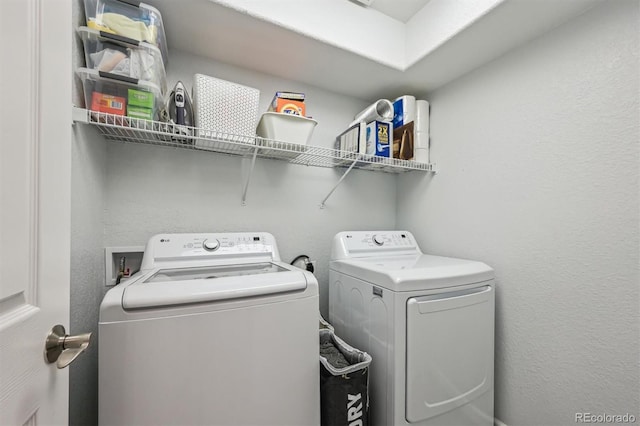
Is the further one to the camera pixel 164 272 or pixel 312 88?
pixel 312 88

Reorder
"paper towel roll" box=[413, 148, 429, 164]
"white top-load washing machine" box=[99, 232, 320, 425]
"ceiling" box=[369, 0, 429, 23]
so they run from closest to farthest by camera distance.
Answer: "white top-load washing machine" box=[99, 232, 320, 425], "ceiling" box=[369, 0, 429, 23], "paper towel roll" box=[413, 148, 429, 164]

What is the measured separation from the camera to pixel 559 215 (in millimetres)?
1205

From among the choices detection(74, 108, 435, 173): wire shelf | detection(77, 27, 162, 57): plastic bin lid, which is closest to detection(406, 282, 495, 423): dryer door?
detection(74, 108, 435, 173): wire shelf

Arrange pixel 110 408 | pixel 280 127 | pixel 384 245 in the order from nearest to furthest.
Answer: pixel 110 408
pixel 280 127
pixel 384 245

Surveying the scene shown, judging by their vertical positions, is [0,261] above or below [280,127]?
below

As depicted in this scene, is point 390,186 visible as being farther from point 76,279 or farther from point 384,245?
point 76,279

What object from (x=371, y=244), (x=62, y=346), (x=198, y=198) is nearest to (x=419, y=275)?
(x=371, y=244)

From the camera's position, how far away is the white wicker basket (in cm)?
123

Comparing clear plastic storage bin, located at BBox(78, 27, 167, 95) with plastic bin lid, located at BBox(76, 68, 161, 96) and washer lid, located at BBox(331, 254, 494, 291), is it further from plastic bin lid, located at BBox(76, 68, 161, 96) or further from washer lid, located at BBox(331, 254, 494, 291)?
washer lid, located at BBox(331, 254, 494, 291)

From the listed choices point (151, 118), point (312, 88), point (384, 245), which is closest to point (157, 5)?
point (151, 118)

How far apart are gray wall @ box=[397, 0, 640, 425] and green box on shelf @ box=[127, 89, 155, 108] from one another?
177cm

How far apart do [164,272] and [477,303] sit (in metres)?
1.52

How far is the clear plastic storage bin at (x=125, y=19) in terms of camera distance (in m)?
1.02

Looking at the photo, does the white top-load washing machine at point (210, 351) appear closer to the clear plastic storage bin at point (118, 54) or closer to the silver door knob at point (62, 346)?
the silver door knob at point (62, 346)
